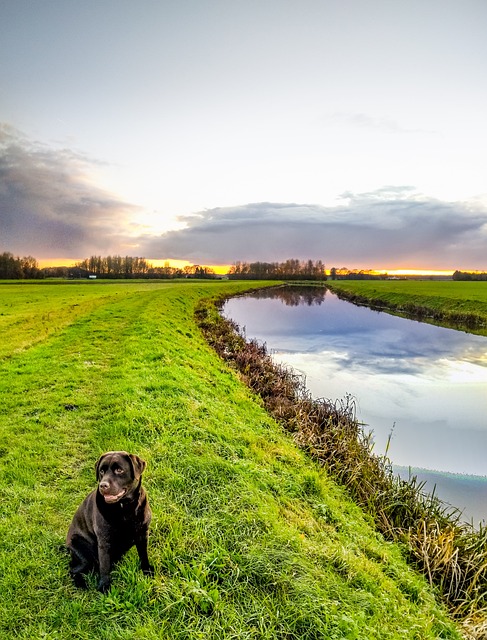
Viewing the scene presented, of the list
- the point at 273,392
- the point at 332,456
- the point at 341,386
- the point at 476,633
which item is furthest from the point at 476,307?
the point at 476,633

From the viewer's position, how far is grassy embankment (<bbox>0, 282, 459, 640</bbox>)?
343 cm

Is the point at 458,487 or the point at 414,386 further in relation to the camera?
the point at 414,386

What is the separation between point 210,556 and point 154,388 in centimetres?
554

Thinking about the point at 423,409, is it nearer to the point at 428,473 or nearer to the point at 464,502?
the point at 428,473

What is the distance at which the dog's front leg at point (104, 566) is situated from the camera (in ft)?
11.1

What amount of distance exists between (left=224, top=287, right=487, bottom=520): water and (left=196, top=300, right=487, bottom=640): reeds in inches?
33.1

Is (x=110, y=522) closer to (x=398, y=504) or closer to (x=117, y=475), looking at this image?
(x=117, y=475)

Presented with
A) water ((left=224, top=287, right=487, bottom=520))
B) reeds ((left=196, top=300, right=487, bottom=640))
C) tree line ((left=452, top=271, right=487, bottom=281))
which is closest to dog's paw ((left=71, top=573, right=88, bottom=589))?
reeds ((left=196, top=300, right=487, bottom=640))

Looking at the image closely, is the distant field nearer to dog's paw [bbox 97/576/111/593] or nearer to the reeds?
the reeds

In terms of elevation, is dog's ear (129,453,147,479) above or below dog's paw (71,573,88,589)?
above

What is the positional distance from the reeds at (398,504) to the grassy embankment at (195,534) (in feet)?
1.35

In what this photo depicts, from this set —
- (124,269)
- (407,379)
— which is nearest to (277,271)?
(124,269)

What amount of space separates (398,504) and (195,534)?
413 centimetres

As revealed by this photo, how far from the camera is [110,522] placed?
11.0ft
